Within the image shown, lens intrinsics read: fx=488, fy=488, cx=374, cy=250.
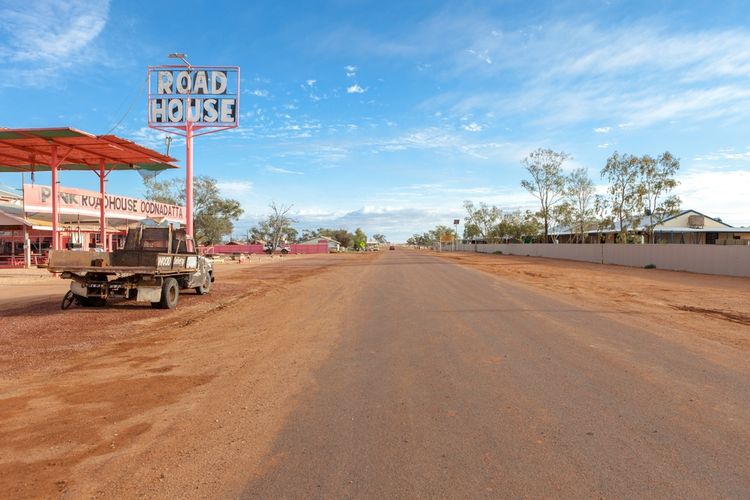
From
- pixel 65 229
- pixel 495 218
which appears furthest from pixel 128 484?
pixel 495 218

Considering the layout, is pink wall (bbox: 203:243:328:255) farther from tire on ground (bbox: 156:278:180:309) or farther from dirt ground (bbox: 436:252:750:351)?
tire on ground (bbox: 156:278:180:309)

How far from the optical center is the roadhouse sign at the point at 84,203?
27.9 m

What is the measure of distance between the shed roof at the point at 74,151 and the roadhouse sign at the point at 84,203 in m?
1.55

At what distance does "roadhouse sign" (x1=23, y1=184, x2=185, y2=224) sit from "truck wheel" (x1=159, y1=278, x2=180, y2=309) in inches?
608

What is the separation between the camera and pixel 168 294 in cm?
1294

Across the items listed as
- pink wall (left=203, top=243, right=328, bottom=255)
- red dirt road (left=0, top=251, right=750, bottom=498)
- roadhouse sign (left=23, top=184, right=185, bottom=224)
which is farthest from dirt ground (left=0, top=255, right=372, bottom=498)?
pink wall (left=203, top=243, right=328, bottom=255)

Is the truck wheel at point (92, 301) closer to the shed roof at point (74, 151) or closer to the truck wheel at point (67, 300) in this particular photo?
the truck wheel at point (67, 300)

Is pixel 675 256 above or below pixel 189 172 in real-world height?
below

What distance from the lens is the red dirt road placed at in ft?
11.9

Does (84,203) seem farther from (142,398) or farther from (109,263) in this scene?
(142,398)

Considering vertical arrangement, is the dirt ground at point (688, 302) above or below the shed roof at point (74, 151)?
below

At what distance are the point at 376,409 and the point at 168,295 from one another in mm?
9592

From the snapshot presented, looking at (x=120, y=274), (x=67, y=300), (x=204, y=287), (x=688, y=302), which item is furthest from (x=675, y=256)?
(x=67, y=300)

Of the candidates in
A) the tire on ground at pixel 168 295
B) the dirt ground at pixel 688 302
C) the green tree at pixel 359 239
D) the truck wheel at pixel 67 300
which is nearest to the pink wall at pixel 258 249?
the green tree at pixel 359 239
